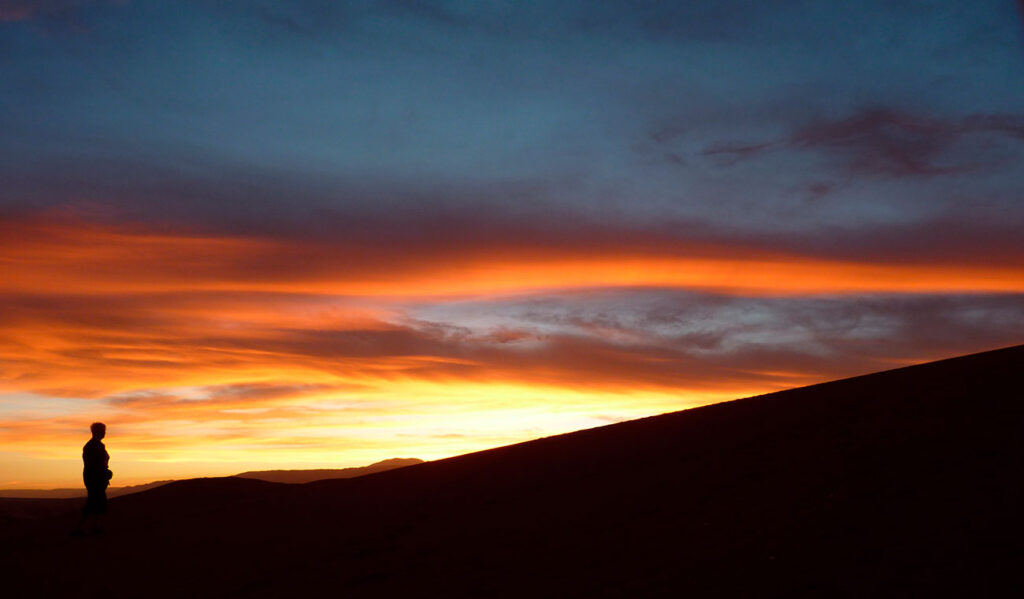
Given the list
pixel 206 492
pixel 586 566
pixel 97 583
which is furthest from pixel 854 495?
pixel 206 492

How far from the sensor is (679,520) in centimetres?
998

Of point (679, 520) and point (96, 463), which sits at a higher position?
point (96, 463)

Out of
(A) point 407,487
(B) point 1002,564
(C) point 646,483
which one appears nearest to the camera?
(B) point 1002,564

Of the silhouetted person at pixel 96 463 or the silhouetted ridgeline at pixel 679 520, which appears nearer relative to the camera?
the silhouetted ridgeline at pixel 679 520

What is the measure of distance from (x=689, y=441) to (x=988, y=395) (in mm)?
4569

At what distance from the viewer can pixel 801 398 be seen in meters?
16.0

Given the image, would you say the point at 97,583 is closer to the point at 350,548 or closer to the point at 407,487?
the point at 350,548

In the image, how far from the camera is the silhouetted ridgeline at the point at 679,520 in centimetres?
785

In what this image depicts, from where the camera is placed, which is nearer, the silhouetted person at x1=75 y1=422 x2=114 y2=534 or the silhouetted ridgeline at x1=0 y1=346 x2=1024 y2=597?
the silhouetted ridgeline at x1=0 y1=346 x2=1024 y2=597

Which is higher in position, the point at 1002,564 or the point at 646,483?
the point at 646,483

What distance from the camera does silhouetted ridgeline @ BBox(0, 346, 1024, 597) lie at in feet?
25.7

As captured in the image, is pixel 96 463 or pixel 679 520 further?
pixel 96 463

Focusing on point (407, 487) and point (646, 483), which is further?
point (407, 487)

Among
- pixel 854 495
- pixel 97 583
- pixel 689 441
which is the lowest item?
pixel 97 583
